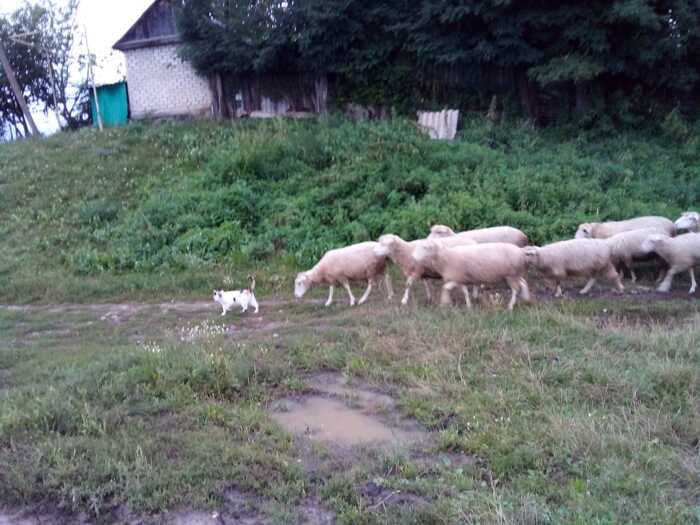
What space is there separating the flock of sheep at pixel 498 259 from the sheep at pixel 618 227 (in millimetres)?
241

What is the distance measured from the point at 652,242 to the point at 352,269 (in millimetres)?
4574

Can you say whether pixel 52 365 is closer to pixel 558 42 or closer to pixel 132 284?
pixel 132 284

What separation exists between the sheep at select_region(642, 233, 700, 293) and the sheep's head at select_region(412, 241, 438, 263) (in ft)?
11.0

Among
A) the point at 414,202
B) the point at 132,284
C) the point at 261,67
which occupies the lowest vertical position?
the point at 132,284

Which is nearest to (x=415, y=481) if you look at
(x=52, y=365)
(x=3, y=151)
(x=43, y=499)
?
(x=43, y=499)

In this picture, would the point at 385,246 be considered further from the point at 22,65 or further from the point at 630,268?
the point at 22,65

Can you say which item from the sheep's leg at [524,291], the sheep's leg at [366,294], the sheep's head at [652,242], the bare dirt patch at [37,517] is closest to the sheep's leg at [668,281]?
the sheep's head at [652,242]

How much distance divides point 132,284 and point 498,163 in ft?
27.6

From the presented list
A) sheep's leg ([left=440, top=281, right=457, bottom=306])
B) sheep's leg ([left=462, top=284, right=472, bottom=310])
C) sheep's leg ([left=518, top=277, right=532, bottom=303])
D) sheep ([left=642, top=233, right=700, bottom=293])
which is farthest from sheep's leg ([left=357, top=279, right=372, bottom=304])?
sheep ([left=642, top=233, right=700, bottom=293])

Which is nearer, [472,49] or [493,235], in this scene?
[493,235]

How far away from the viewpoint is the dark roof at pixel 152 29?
2619 centimetres

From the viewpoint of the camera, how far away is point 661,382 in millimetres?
6793

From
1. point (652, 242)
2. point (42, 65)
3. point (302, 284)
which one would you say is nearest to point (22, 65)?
point (42, 65)

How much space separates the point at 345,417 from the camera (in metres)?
6.75
